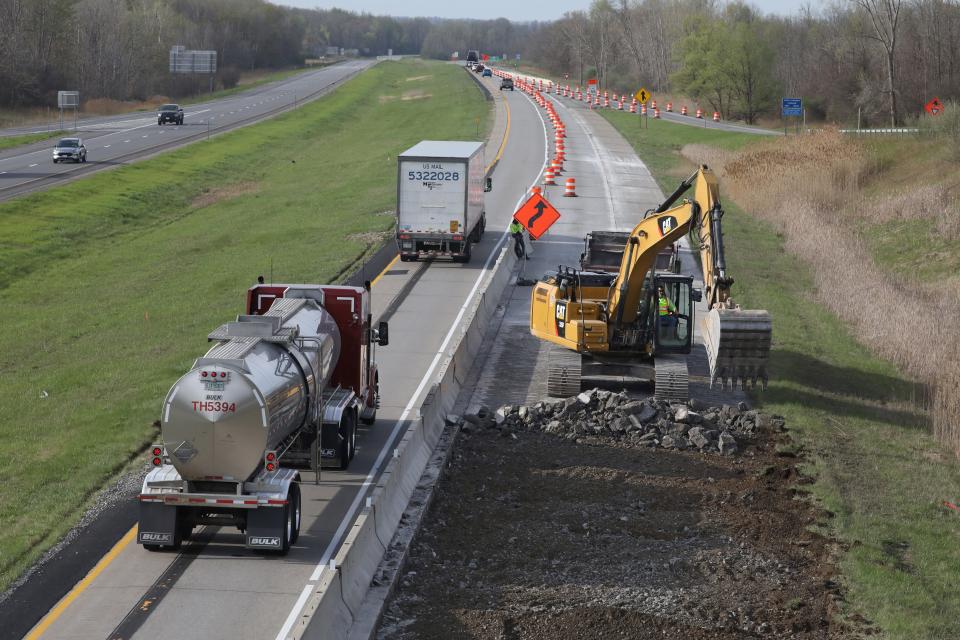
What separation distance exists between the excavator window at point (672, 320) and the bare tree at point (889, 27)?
60.6 m

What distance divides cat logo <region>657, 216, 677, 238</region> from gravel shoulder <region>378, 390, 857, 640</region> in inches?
139

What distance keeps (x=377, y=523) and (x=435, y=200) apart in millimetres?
22307

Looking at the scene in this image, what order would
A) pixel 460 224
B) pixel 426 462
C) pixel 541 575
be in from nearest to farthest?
pixel 541 575
pixel 426 462
pixel 460 224

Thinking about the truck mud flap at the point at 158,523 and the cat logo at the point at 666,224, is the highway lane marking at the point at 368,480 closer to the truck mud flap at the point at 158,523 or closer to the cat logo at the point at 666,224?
the truck mud flap at the point at 158,523

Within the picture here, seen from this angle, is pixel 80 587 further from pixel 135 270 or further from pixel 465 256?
pixel 135 270

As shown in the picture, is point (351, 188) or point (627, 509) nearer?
point (627, 509)

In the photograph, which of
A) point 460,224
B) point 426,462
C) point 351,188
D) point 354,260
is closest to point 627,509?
point 426,462

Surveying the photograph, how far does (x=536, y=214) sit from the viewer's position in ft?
108

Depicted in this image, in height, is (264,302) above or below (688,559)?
above

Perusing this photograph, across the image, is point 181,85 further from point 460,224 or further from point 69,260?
point 460,224

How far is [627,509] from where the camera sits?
1827 cm

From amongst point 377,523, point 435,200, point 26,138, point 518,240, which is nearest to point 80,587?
point 377,523

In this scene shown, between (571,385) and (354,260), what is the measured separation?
54.2 ft

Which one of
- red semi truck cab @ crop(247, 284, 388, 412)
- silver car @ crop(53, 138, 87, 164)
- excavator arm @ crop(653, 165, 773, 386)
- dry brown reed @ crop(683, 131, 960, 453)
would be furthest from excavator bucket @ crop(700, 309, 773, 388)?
silver car @ crop(53, 138, 87, 164)
